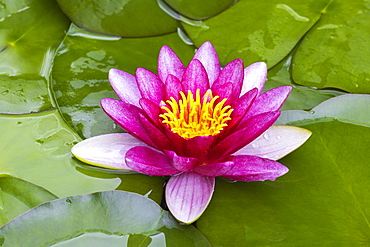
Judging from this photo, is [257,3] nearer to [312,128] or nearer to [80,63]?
[312,128]

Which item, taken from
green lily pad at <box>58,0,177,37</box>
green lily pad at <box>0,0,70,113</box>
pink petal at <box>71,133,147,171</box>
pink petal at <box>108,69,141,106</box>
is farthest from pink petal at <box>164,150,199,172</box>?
green lily pad at <box>58,0,177,37</box>

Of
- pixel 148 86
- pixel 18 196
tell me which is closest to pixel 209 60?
pixel 148 86

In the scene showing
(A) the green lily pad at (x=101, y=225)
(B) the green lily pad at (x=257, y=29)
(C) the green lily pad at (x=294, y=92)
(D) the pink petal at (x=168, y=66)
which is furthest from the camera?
(B) the green lily pad at (x=257, y=29)

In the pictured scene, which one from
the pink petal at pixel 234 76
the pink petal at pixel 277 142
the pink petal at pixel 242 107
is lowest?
the pink petal at pixel 277 142

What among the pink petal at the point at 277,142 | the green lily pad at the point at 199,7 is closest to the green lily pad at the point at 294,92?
the pink petal at the point at 277,142

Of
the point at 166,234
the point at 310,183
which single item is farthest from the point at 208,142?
the point at 310,183

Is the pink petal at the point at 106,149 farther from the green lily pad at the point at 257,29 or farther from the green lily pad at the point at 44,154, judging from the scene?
the green lily pad at the point at 257,29

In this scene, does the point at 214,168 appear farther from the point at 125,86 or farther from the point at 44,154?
the point at 44,154

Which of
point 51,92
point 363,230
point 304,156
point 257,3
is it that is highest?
point 257,3
